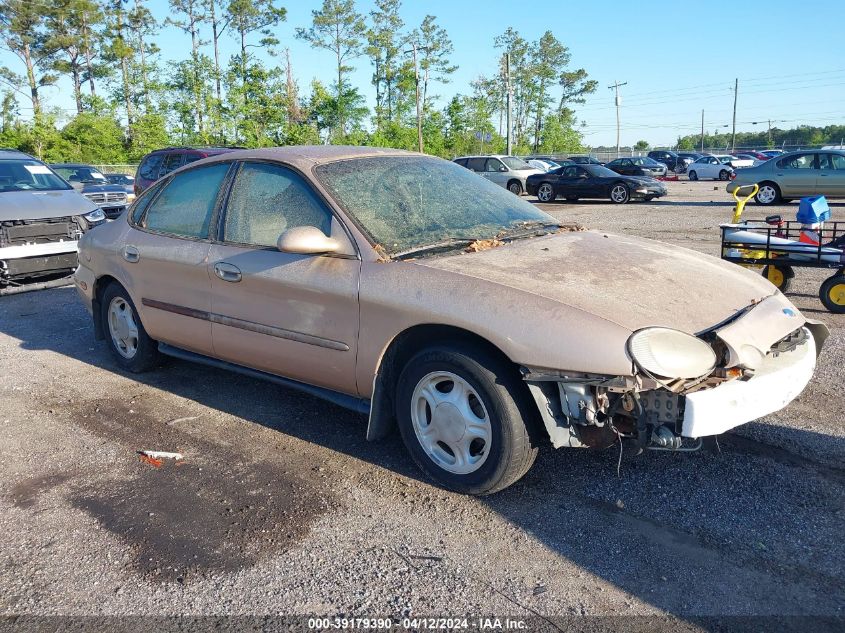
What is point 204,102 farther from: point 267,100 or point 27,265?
point 27,265

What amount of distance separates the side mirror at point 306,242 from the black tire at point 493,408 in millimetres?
775

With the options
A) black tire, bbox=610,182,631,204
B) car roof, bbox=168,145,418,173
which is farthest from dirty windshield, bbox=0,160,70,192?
black tire, bbox=610,182,631,204

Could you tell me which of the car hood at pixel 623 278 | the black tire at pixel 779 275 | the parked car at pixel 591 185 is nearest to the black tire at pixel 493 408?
the car hood at pixel 623 278

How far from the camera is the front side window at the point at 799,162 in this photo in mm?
19125

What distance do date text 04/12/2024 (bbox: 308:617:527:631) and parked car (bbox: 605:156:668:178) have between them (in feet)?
99.6

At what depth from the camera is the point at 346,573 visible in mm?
2844

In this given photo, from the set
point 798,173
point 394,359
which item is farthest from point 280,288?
point 798,173

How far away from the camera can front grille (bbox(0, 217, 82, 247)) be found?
→ 8.16 m

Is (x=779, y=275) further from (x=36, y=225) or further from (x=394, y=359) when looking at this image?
(x=36, y=225)

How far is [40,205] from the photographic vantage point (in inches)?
340

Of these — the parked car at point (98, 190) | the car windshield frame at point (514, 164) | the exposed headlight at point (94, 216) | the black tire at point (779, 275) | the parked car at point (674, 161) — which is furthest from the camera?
the parked car at point (674, 161)

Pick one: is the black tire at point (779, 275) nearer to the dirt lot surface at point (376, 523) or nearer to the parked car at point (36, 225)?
the dirt lot surface at point (376, 523)

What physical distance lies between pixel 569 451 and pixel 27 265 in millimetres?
7167

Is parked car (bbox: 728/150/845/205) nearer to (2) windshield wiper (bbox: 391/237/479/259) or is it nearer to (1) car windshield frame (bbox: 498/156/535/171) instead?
(1) car windshield frame (bbox: 498/156/535/171)
